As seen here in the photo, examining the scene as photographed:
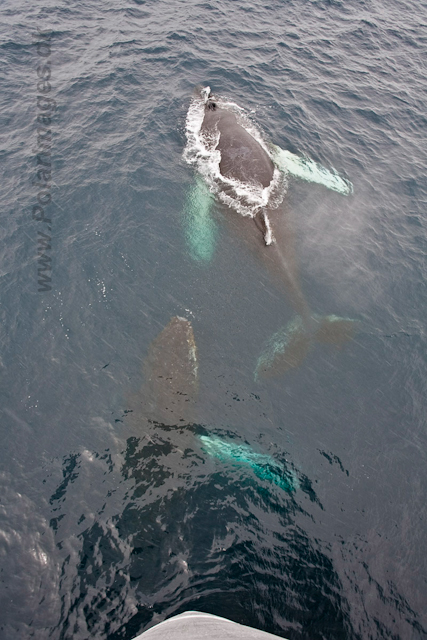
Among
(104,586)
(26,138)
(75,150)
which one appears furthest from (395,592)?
(26,138)

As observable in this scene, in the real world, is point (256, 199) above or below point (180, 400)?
above

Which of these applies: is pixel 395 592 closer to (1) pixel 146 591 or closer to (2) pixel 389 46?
(1) pixel 146 591

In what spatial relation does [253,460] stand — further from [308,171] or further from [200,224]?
[308,171]

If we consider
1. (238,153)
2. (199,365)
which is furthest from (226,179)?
(199,365)

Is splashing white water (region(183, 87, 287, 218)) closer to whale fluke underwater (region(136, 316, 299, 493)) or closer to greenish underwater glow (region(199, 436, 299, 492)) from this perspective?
whale fluke underwater (region(136, 316, 299, 493))

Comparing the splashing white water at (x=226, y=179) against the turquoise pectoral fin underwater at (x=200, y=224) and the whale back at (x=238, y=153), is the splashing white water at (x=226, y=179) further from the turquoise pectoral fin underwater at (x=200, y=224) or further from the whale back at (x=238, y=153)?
the turquoise pectoral fin underwater at (x=200, y=224)

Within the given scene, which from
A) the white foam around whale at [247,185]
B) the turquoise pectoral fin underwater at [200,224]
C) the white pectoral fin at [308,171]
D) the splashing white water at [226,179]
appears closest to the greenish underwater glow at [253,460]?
the turquoise pectoral fin underwater at [200,224]
